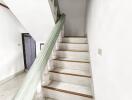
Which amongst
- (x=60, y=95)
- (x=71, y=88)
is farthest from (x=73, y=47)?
(x=60, y=95)

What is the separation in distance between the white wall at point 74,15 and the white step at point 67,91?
2.59 m

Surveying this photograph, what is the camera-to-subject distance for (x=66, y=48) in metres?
3.12

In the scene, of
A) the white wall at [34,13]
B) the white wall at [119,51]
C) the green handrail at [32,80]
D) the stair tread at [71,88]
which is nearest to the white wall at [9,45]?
the white wall at [34,13]

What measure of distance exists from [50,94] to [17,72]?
2.74 meters

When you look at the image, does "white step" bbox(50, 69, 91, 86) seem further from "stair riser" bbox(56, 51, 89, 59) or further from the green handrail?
the green handrail

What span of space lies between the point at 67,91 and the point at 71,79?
31 centimetres

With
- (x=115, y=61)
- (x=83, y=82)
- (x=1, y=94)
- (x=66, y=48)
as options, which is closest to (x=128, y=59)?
(x=115, y=61)

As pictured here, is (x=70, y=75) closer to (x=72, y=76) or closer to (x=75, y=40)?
(x=72, y=76)

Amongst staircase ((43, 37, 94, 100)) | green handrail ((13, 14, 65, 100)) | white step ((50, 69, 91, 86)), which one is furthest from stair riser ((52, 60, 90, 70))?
green handrail ((13, 14, 65, 100))

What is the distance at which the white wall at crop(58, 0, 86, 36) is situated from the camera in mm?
4123

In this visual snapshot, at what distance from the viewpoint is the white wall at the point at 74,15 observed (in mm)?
4123

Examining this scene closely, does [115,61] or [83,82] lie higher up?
[115,61]

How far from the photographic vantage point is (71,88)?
7.20ft

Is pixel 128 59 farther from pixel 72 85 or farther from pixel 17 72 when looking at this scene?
pixel 17 72
